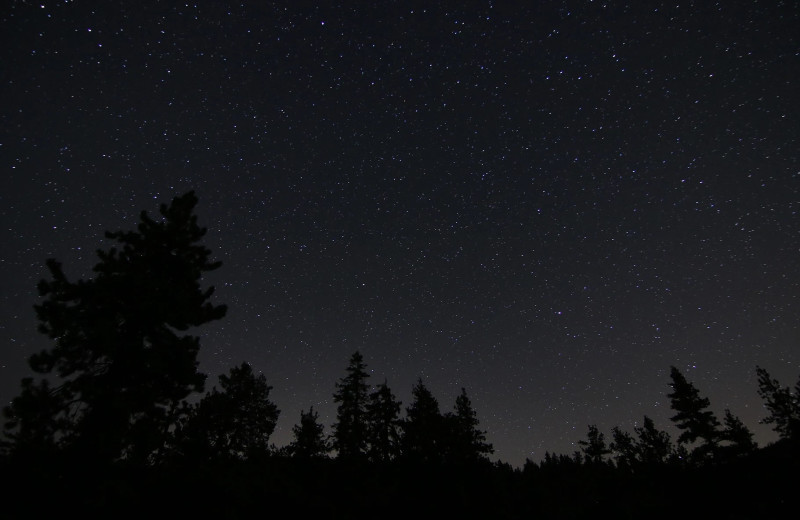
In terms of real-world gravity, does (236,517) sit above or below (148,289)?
below

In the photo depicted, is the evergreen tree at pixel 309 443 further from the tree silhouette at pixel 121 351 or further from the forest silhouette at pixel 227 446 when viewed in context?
the tree silhouette at pixel 121 351

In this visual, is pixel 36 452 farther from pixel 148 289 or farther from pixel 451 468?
pixel 451 468

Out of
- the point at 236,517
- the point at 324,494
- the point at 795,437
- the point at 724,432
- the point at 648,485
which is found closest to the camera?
the point at 236,517

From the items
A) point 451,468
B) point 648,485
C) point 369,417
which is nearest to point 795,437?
point 648,485

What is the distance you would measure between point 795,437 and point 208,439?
49.4 m

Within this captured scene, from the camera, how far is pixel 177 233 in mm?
13445

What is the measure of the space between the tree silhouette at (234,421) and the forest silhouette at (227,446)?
115mm

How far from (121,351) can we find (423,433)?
24.2 m

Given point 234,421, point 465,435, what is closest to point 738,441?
point 465,435

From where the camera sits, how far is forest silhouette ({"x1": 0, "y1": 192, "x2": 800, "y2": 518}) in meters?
10.1

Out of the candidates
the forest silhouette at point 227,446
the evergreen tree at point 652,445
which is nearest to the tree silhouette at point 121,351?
the forest silhouette at point 227,446

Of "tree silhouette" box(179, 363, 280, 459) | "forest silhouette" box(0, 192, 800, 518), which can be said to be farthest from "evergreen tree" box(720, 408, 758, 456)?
"tree silhouette" box(179, 363, 280, 459)

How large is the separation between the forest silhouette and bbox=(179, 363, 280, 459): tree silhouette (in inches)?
4.5

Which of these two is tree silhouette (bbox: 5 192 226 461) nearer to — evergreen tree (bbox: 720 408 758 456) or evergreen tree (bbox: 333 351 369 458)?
evergreen tree (bbox: 333 351 369 458)
